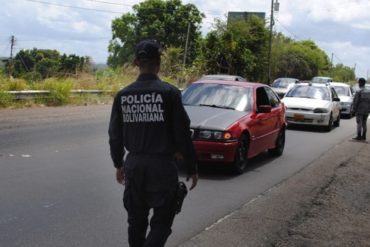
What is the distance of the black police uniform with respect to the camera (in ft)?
12.6

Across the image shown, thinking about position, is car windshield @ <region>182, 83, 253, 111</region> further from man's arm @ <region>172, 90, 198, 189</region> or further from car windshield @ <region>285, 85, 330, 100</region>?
car windshield @ <region>285, 85, 330, 100</region>

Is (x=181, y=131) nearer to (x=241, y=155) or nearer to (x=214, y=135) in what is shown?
(x=214, y=135)

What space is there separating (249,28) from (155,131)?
136 feet

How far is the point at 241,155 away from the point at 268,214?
2789 mm

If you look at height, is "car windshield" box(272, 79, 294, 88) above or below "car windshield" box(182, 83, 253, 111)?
below

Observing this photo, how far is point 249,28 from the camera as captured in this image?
44156 millimetres

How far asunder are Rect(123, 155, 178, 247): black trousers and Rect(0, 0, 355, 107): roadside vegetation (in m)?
2.34

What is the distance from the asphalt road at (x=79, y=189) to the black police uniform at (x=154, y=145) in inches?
59.5

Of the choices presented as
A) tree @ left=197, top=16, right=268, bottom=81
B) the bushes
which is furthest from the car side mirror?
tree @ left=197, top=16, right=268, bottom=81

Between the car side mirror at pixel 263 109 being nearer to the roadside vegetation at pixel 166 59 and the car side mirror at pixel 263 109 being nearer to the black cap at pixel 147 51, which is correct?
the roadside vegetation at pixel 166 59

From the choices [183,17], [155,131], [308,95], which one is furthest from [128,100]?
[183,17]

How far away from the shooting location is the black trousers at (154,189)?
12.6 ft

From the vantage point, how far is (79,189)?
24.3 feet

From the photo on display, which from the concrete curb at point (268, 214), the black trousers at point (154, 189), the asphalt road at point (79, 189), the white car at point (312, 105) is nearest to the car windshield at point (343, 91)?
the white car at point (312, 105)
